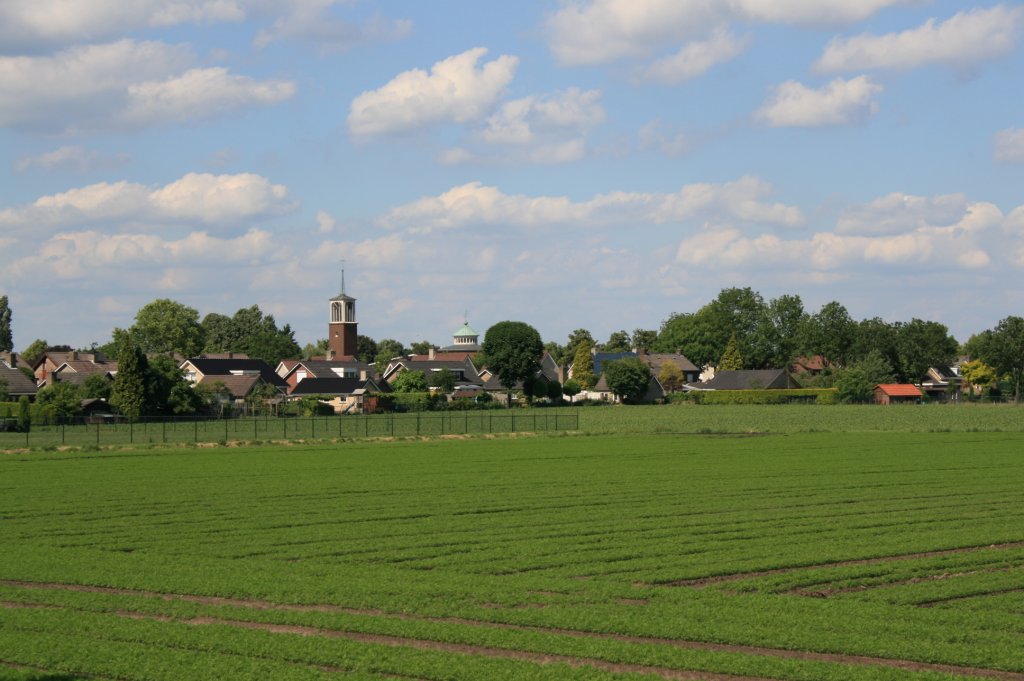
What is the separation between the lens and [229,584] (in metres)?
21.9

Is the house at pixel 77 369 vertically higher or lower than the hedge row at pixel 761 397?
higher

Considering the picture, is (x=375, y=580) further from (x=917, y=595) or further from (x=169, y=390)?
(x=169, y=390)

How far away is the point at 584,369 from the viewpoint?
168 meters

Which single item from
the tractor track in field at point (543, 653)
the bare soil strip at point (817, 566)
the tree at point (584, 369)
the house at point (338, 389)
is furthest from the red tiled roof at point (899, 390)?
the tractor track in field at point (543, 653)

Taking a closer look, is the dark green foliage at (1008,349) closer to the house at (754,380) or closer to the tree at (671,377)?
the house at (754,380)

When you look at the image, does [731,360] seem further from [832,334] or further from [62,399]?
[62,399]

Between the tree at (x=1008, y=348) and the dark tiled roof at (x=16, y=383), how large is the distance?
407 feet

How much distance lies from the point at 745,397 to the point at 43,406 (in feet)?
269

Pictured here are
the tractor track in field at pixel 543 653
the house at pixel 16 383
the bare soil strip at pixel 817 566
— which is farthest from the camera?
the house at pixel 16 383

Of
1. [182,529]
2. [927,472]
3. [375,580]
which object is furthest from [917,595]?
[927,472]

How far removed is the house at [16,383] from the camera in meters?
108

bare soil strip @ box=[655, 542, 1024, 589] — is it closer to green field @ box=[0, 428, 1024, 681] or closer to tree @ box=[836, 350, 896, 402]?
green field @ box=[0, 428, 1024, 681]

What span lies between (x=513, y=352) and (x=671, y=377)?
1628 inches

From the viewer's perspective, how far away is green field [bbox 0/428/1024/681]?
54.9ft
